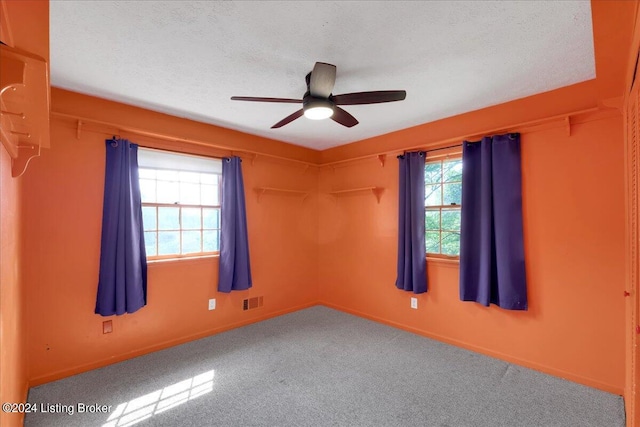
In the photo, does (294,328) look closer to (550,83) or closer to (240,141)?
(240,141)

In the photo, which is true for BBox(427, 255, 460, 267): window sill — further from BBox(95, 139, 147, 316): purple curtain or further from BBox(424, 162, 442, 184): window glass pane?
BBox(95, 139, 147, 316): purple curtain

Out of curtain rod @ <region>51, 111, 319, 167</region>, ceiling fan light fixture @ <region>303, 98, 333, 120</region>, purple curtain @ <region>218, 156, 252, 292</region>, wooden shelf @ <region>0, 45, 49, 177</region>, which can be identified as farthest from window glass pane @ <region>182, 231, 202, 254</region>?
ceiling fan light fixture @ <region>303, 98, 333, 120</region>

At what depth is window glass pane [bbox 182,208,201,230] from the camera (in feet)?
10.6

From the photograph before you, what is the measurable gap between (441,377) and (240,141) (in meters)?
3.33

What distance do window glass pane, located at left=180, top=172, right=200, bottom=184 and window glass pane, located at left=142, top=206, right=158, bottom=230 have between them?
1.54ft

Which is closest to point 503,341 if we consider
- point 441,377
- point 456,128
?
point 441,377

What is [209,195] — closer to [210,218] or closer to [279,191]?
[210,218]

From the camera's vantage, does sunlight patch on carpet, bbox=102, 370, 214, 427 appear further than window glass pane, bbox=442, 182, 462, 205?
No

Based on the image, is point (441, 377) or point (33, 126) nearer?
point (33, 126)

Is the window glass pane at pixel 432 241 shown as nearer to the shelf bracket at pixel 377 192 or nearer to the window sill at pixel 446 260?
the window sill at pixel 446 260

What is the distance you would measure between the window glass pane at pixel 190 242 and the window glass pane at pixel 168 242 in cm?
6

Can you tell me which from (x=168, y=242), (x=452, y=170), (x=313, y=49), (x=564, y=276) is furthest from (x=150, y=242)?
(x=564, y=276)

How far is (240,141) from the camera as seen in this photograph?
3.62 meters

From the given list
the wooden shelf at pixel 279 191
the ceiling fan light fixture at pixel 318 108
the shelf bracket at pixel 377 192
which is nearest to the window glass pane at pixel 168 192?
the wooden shelf at pixel 279 191
